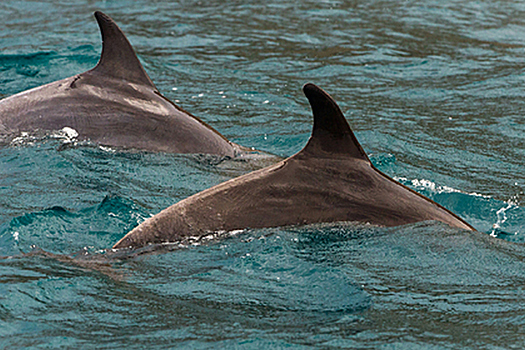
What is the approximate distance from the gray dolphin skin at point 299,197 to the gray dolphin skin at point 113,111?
2982 millimetres

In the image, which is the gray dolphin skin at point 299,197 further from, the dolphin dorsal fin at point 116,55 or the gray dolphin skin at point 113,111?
the dolphin dorsal fin at point 116,55

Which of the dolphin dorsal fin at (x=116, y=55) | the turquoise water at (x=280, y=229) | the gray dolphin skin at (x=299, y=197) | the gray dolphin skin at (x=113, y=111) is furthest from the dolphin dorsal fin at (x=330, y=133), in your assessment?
the dolphin dorsal fin at (x=116, y=55)

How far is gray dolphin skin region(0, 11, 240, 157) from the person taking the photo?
8078 mm

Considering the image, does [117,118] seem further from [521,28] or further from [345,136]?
[521,28]

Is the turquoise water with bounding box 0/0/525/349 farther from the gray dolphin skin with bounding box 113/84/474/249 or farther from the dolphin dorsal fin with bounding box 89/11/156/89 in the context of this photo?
the dolphin dorsal fin with bounding box 89/11/156/89

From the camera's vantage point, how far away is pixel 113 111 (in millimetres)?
8188

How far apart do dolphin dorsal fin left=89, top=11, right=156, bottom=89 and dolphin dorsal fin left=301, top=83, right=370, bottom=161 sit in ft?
11.8

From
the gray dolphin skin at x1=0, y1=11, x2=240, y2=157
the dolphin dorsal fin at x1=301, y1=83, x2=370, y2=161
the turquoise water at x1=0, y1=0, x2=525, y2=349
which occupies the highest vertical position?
the dolphin dorsal fin at x1=301, y1=83, x2=370, y2=161

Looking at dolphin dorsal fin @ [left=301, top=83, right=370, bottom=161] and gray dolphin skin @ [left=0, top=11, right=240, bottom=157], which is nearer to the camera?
dolphin dorsal fin @ [left=301, top=83, right=370, bottom=161]

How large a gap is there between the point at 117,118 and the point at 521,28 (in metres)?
11.1

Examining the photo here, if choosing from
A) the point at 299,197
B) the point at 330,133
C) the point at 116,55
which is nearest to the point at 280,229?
the point at 299,197

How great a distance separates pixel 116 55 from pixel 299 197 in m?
3.81

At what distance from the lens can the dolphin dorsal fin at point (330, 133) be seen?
5.12 m

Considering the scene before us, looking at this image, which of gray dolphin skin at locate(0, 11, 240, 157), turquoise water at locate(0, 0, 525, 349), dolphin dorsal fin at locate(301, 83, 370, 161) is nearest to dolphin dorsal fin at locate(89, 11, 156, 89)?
gray dolphin skin at locate(0, 11, 240, 157)
